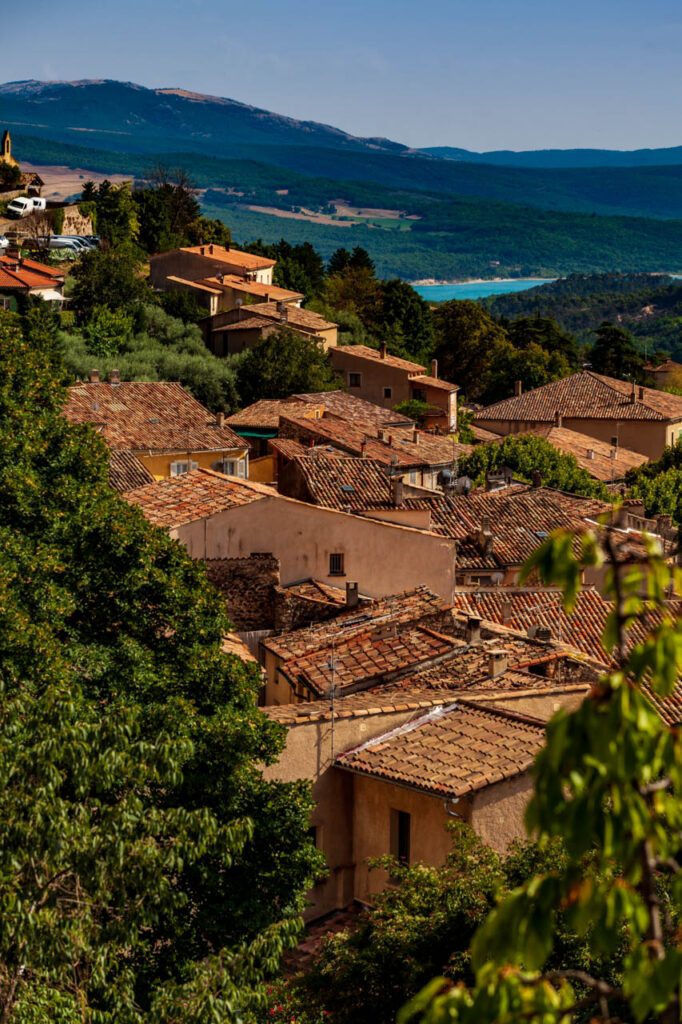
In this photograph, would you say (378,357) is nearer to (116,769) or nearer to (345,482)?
(345,482)

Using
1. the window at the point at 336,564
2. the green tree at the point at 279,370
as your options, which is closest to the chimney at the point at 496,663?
the window at the point at 336,564

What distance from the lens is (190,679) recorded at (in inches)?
609

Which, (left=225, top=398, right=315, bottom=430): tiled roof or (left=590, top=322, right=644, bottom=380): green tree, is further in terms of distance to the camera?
(left=590, top=322, right=644, bottom=380): green tree

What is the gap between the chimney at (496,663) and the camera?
64.5ft

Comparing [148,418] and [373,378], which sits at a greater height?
[148,418]

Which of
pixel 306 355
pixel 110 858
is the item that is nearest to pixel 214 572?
pixel 110 858

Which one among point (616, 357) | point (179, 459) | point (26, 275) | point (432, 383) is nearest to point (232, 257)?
Answer: point (26, 275)

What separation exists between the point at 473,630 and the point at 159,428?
23628mm

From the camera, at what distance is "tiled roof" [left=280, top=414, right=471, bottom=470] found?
44.1 metres

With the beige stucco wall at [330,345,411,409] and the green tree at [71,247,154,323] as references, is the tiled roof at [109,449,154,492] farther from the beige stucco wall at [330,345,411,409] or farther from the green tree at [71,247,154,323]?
the beige stucco wall at [330,345,411,409]

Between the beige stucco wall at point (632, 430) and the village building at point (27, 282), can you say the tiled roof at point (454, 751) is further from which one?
the beige stucco wall at point (632, 430)

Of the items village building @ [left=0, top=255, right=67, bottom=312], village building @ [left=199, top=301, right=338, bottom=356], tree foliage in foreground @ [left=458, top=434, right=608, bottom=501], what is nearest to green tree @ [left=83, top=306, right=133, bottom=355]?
village building @ [left=0, top=255, right=67, bottom=312]

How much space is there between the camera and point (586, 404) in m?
70.9

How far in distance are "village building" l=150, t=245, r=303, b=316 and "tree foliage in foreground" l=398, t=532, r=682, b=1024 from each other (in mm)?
65919
